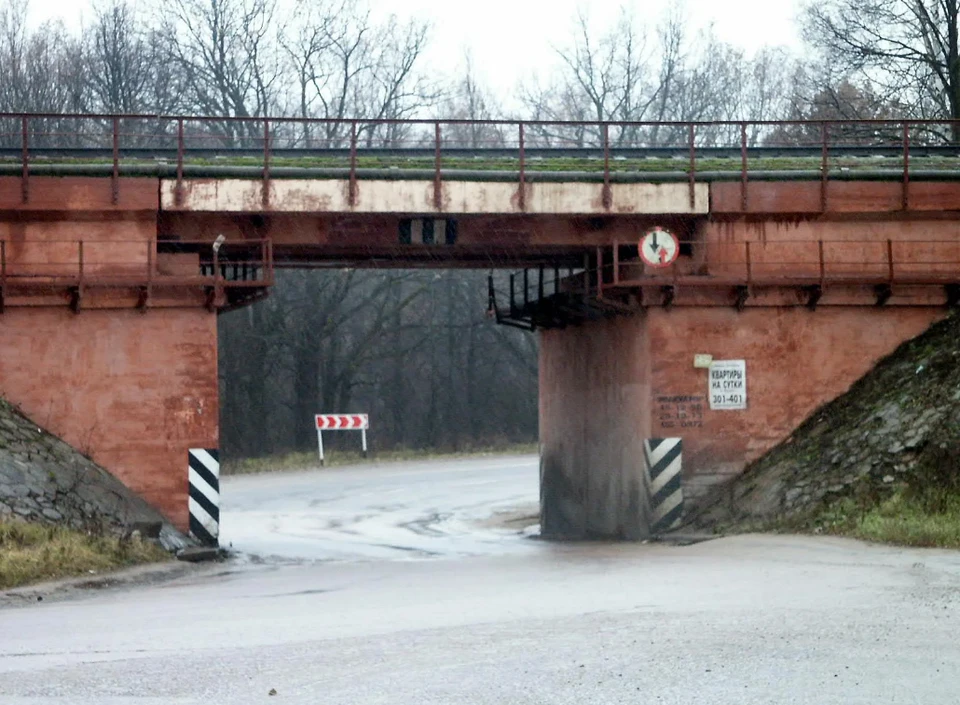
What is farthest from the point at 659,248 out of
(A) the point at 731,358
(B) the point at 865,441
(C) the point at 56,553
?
(C) the point at 56,553

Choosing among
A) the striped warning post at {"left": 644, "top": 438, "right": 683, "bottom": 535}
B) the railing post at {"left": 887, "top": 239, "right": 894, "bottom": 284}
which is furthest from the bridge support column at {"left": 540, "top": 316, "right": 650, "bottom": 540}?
the railing post at {"left": 887, "top": 239, "right": 894, "bottom": 284}

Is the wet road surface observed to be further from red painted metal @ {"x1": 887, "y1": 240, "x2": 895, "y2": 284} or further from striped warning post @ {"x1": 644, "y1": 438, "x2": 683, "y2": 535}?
red painted metal @ {"x1": 887, "y1": 240, "x2": 895, "y2": 284}

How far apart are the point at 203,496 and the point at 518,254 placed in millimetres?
7097

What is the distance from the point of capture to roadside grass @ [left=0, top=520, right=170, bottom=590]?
54.9 ft

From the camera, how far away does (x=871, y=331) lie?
25406 millimetres

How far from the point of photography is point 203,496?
23.3 m

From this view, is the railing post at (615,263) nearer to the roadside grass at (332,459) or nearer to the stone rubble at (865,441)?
the stone rubble at (865,441)

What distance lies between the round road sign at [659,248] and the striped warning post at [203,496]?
709 centimetres

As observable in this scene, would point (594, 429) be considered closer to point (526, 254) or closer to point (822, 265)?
point (526, 254)

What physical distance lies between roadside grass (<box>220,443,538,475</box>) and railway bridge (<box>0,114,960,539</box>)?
63.9 feet

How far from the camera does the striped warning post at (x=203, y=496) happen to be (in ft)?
76.1

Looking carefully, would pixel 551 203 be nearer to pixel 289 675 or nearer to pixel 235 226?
pixel 235 226

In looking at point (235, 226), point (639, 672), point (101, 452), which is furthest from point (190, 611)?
point (235, 226)

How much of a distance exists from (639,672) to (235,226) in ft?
51.8
